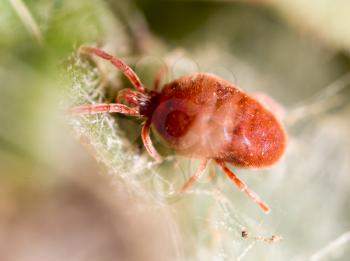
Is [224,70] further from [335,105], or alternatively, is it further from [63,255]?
[63,255]

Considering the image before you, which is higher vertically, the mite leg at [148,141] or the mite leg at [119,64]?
the mite leg at [119,64]

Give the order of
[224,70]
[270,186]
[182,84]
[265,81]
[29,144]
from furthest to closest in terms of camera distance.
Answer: [265,81], [224,70], [270,186], [29,144], [182,84]

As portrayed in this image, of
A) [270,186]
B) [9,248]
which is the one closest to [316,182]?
[270,186]

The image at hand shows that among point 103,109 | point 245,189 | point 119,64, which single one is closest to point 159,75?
point 119,64

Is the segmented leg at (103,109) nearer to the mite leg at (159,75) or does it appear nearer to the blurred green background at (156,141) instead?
the blurred green background at (156,141)

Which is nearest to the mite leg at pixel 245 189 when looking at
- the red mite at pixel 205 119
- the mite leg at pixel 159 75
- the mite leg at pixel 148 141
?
the red mite at pixel 205 119

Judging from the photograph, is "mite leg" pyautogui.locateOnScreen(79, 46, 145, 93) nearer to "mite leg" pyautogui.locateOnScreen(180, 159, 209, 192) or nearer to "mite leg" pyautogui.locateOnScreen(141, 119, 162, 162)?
"mite leg" pyautogui.locateOnScreen(141, 119, 162, 162)

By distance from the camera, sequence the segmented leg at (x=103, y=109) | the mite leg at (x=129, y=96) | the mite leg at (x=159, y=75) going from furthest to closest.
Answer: the mite leg at (x=159, y=75), the mite leg at (x=129, y=96), the segmented leg at (x=103, y=109)
